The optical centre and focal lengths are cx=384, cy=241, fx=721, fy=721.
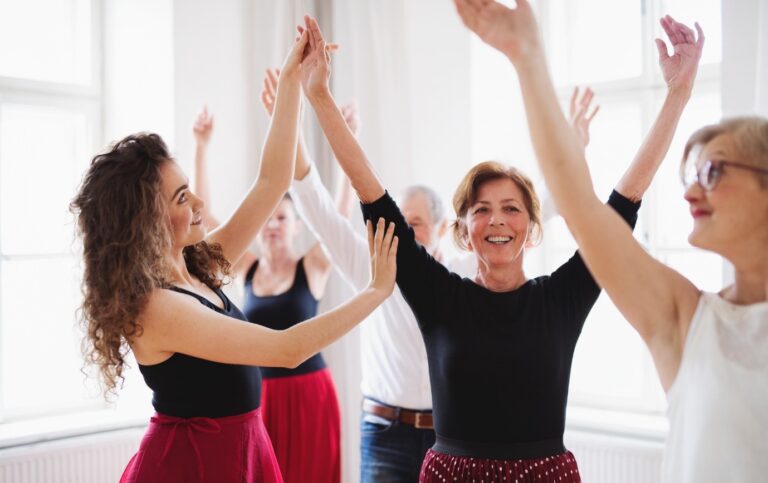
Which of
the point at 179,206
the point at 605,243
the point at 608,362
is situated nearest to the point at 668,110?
the point at 605,243

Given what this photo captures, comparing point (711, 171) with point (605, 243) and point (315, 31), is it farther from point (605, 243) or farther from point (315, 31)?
point (315, 31)

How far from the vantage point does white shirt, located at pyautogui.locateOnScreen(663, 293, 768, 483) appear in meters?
1.00

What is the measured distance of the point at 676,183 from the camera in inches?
131

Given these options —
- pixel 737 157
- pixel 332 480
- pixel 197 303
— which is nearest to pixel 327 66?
pixel 197 303

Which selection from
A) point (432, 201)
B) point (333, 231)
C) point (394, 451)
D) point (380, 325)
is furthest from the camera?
point (432, 201)

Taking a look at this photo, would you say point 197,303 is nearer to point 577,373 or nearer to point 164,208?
point 164,208

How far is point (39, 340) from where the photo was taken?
3562 mm

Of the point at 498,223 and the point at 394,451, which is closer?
the point at 498,223

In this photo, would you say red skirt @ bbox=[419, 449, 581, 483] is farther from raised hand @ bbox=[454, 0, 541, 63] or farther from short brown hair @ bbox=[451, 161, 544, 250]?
raised hand @ bbox=[454, 0, 541, 63]

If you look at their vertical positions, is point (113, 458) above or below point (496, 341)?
below

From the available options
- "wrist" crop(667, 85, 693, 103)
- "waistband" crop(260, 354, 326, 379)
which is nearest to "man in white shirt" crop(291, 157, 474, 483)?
"waistband" crop(260, 354, 326, 379)

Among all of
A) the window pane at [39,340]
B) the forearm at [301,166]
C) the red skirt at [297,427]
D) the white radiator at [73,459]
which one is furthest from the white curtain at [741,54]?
the window pane at [39,340]

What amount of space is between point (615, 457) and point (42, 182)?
297 centimetres

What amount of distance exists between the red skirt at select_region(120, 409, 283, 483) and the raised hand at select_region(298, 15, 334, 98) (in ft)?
2.61
